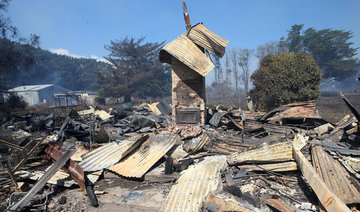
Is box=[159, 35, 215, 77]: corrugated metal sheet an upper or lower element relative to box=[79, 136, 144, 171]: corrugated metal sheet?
upper

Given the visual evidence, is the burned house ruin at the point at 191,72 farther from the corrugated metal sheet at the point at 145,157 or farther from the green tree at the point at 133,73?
the green tree at the point at 133,73

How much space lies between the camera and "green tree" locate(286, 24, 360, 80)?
115 ft

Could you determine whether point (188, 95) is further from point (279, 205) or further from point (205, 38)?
point (279, 205)

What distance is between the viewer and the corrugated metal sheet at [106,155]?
539 cm

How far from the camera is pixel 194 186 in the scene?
4105mm

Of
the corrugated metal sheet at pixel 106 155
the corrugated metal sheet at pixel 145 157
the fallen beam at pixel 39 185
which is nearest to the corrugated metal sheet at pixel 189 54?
the corrugated metal sheet at pixel 145 157

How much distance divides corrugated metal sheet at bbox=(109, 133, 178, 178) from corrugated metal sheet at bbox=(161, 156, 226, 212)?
1.11 meters

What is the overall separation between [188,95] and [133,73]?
24.1 meters

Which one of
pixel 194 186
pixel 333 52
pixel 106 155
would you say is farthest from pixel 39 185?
pixel 333 52

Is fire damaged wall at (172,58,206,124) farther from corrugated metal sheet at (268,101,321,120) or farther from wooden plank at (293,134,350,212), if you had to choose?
wooden plank at (293,134,350,212)

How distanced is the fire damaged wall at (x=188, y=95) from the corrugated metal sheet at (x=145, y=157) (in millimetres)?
2590

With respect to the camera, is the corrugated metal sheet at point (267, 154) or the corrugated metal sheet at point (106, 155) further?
the corrugated metal sheet at point (106, 155)

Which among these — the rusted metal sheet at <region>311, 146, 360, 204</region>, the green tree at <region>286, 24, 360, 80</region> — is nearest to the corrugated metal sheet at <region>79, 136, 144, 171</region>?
the rusted metal sheet at <region>311, 146, 360, 204</region>

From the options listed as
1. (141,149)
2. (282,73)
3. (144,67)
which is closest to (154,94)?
(144,67)
